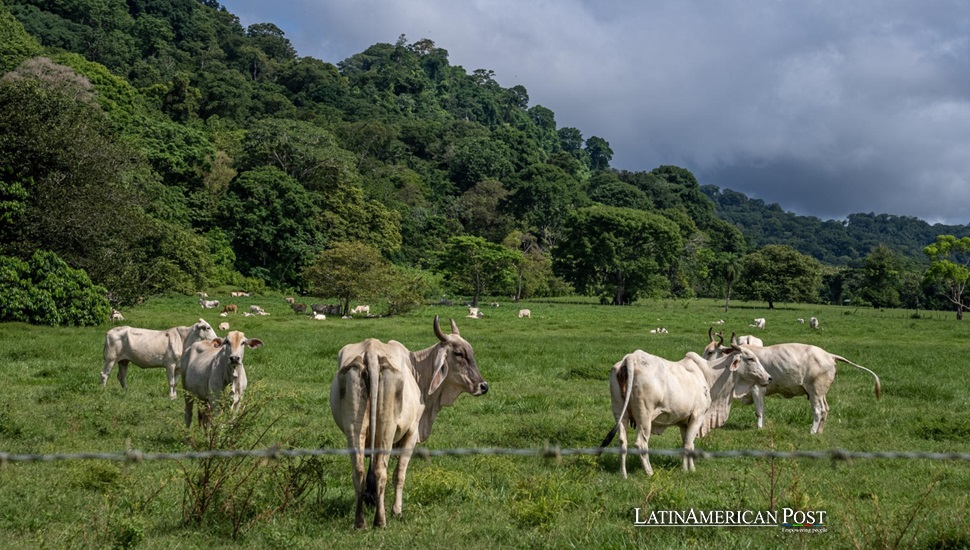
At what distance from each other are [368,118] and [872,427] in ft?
342

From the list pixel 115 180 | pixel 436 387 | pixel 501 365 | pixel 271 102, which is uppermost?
pixel 271 102

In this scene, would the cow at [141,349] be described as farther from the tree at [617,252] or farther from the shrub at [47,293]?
the tree at [617,252]

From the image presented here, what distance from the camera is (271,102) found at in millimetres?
96375

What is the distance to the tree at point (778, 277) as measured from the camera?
71438 millimetres

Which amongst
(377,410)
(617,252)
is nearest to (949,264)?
(617,252)

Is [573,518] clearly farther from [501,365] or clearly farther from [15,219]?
[15,219]

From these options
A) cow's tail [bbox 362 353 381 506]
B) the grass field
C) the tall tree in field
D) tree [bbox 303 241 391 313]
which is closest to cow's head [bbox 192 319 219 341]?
the grass field

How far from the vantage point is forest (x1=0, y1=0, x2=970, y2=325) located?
26.9 m

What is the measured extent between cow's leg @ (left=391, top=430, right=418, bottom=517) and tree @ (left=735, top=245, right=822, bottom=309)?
68.6 metres

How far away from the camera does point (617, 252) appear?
2571 inches

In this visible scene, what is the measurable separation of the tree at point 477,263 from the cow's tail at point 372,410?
157 feet

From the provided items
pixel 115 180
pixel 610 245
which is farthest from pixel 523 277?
pixel 115 180

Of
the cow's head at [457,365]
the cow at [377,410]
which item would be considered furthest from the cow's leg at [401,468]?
the cow's head at [457,365]

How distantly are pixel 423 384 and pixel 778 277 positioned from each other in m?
70.9
